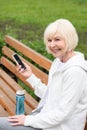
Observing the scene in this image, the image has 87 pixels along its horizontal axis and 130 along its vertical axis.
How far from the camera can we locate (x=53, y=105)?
352cm

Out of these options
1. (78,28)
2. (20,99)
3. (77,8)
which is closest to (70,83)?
(20,99)

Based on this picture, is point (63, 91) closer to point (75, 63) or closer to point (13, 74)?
point (75, 63)

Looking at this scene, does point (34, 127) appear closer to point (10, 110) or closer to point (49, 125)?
point (49, 125)

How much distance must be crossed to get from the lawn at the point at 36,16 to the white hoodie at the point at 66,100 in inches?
248

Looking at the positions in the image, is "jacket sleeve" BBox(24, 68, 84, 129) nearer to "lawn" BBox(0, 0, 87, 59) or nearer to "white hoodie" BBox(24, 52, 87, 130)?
"white hoodie" BBox(24, 52, 87, 130)

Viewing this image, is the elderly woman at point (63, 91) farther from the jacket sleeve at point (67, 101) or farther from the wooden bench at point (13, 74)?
the wooden bench at point (13, 74)

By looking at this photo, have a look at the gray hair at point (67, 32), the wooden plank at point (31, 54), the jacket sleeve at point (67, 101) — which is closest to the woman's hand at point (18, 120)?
the jacket sleeve at point (67, 101)

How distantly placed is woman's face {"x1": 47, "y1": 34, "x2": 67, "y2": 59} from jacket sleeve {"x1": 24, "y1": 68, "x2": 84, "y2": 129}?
0.23m

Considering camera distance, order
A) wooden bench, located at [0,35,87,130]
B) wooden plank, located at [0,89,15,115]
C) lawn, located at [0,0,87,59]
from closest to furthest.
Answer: wooden plank, located at [0,89,15,115], wooden bench, located at [0,35,87,130], lawn, located at [0,0,87,59]

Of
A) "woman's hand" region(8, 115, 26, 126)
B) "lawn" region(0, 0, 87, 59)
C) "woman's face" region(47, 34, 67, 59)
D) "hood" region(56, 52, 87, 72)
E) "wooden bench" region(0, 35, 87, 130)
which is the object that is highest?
"woman's face" region(47, 34, 67, 59)

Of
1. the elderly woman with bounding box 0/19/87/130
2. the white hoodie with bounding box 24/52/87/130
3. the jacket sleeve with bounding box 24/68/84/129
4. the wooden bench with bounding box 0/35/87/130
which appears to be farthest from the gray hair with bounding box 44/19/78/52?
the wooden bench with bounding box 0/35/87/130

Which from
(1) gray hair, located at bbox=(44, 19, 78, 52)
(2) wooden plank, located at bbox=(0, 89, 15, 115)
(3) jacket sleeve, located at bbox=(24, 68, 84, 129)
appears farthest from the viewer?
(2) wooden plank, located at bbox=(0, 89, 15, 115)

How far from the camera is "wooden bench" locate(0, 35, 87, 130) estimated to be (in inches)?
190

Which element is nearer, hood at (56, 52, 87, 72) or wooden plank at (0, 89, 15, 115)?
hood at (56, 52, 87, 72)
